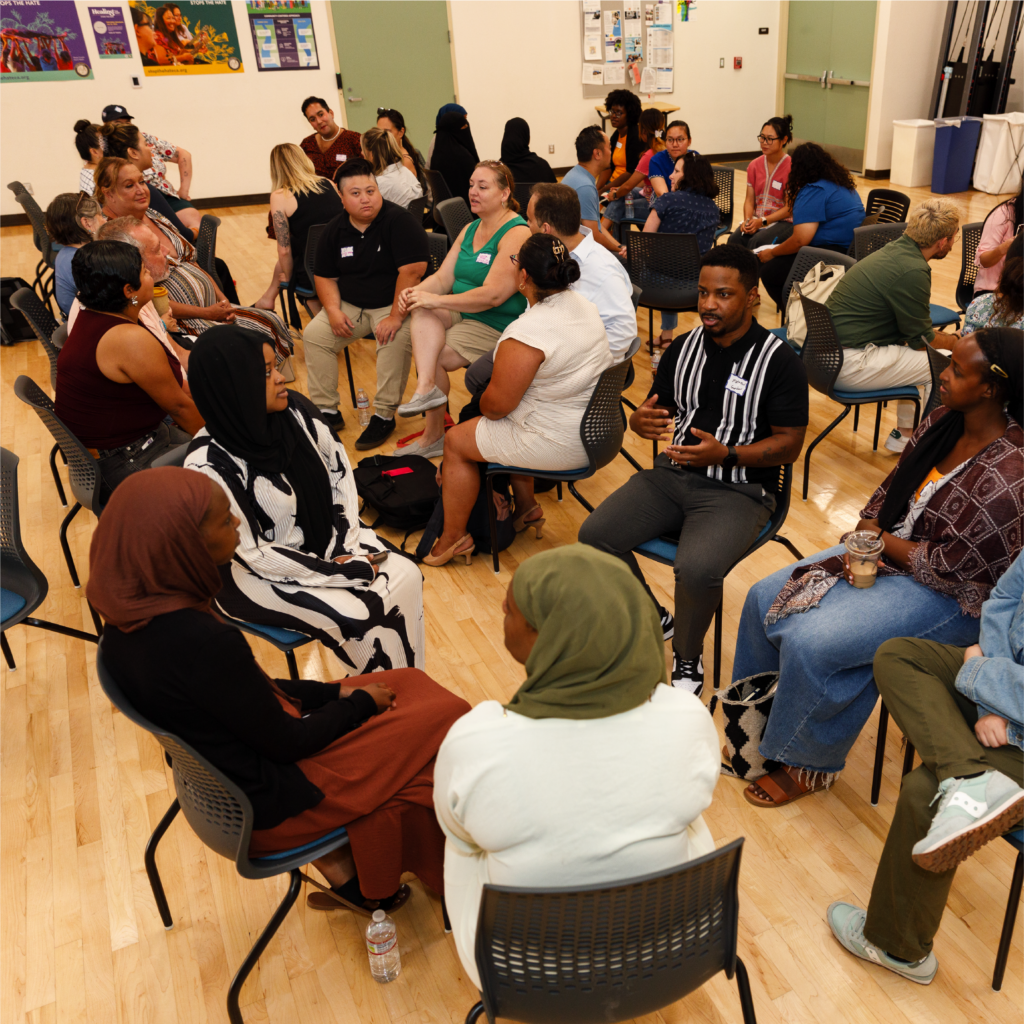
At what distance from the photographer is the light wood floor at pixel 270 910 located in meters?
1.89

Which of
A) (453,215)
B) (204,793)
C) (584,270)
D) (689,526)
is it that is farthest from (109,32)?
(204,793)

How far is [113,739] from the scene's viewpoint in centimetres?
275

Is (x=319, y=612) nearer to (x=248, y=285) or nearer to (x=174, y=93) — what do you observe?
(x=248, y=285)

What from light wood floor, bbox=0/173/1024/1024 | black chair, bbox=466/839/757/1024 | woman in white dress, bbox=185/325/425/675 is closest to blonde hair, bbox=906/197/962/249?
light wood floor, bbox=0/173/1024/1024

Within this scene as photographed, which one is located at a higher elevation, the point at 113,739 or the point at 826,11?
the point at 826,11

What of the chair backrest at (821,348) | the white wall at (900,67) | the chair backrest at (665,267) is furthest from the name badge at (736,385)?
the white wall at (900,67)

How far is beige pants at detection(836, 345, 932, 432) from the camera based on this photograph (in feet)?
11.8

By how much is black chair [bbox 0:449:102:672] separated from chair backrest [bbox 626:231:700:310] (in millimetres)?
3490

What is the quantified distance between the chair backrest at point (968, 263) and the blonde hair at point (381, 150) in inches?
145

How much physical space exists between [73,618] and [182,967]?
5.78ft

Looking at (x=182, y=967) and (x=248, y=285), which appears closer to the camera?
(x=182, y=967)

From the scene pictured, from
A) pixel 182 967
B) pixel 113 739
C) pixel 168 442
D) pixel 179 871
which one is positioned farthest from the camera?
pixel 168 442

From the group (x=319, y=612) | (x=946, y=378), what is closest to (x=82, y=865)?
(x=319, y=612)

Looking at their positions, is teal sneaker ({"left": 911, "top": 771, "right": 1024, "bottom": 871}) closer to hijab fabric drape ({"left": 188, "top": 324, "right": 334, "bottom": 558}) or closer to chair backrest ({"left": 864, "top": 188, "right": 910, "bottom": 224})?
hijab fabric drape ({"left": 188, "top": 324, "right": 334, "bottom": 558})
